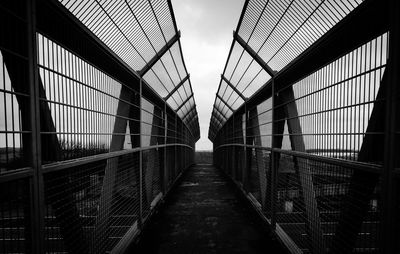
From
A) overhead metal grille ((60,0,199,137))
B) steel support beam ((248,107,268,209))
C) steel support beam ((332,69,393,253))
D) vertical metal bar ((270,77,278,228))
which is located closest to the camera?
steel support beam ((332,69,393,253))

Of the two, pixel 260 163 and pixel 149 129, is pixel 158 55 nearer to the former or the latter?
pixel 149 129

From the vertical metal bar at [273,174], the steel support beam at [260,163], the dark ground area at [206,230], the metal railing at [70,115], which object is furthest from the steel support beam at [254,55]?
the dark ground area at [206,230]

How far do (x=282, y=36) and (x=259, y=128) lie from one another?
2933 millimetres

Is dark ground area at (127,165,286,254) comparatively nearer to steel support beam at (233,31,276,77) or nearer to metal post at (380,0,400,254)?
metal post at (380,0,400,254)

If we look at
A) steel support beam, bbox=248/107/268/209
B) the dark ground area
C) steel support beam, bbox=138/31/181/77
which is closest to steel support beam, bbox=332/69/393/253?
the dark ground area

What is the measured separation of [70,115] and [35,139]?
0.71 metres

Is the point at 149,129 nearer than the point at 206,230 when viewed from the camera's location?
No

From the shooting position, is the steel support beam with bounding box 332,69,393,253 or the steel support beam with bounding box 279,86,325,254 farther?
the steel support beam with bounding box 279,86,325,254

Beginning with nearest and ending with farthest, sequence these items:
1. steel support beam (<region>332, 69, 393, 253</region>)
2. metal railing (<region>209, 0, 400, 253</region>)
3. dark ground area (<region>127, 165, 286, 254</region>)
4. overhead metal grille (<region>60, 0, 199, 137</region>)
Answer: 1. metal railing (<region>209, 0, 400, 253</region>)
2. steel support beam (<region>332, 69, 393, 253</region>)
3. overhead metal grille (<region>60, 0, 199, 137</region>)
4. dark ground area (<region>127, 165, 286, 254</region>)

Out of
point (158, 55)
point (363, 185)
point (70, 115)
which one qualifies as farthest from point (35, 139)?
point (158, 55)

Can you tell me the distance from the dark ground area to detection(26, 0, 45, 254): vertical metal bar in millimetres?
2263

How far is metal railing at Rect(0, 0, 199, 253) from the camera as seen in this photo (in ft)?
5.51

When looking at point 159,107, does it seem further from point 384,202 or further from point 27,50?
point 384,202

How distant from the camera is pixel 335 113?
264 centimetres
